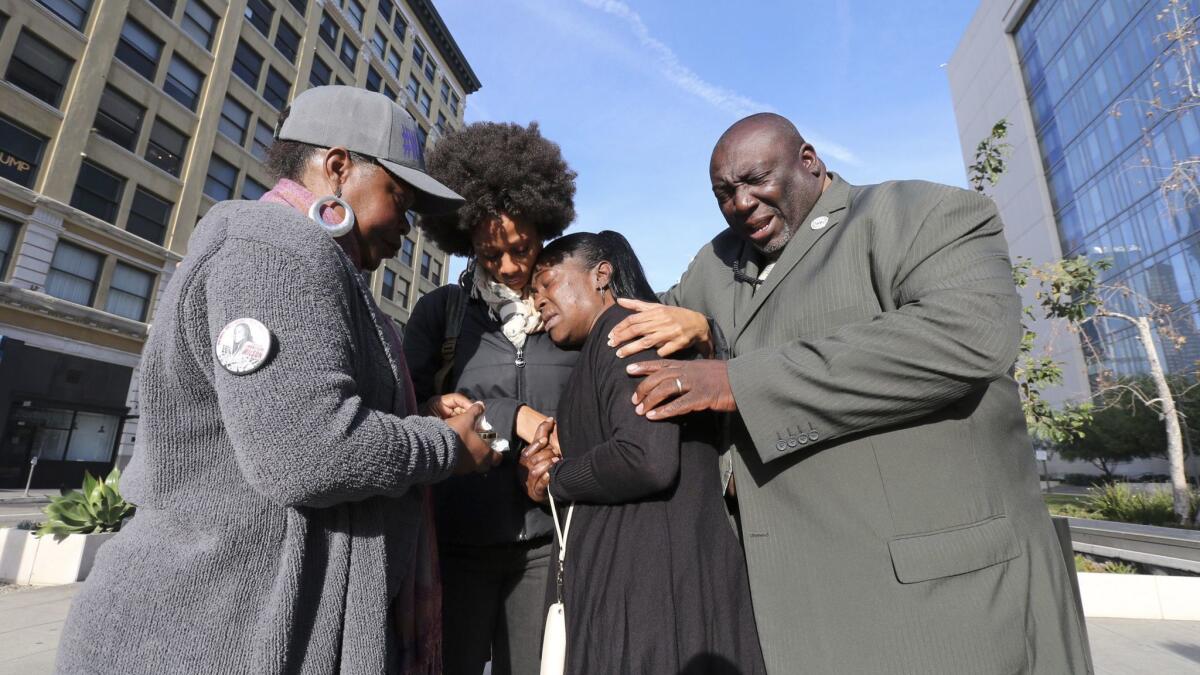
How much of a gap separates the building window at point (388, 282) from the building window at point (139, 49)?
43.8 ft

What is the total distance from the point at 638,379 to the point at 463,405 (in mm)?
689

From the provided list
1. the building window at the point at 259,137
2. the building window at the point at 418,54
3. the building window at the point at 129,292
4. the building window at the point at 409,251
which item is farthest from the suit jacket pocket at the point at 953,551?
the building window at the point at 418,54

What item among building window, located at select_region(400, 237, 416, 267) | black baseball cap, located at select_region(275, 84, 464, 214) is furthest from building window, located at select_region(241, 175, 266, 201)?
black baseball cap, located at select_region(275, 84, 464, 214)

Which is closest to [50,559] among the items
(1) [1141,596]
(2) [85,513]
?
(2) [85,513]

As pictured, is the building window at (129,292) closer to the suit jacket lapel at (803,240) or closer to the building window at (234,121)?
the building window at (234,121)

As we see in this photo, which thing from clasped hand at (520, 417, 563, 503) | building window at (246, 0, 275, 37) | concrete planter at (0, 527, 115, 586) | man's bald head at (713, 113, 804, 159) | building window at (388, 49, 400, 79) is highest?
building window at (388, 49, 400, 79)

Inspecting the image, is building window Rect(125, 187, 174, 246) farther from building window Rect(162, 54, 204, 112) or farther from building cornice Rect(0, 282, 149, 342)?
building window Rect(162, 54, 204, 112)

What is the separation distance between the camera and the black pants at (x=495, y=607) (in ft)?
6.93

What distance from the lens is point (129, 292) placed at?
64.7 feet

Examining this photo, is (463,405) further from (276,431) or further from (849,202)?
(849,202)

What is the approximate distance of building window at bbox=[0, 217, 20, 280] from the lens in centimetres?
1652

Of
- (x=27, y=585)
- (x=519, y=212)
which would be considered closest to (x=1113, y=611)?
(x=519, y=212)

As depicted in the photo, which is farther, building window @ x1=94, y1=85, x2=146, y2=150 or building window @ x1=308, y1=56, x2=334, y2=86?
building window @ x1=308, y1=56, x2=334, y2=86

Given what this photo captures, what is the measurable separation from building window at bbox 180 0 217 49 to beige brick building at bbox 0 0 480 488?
0.18 ft
